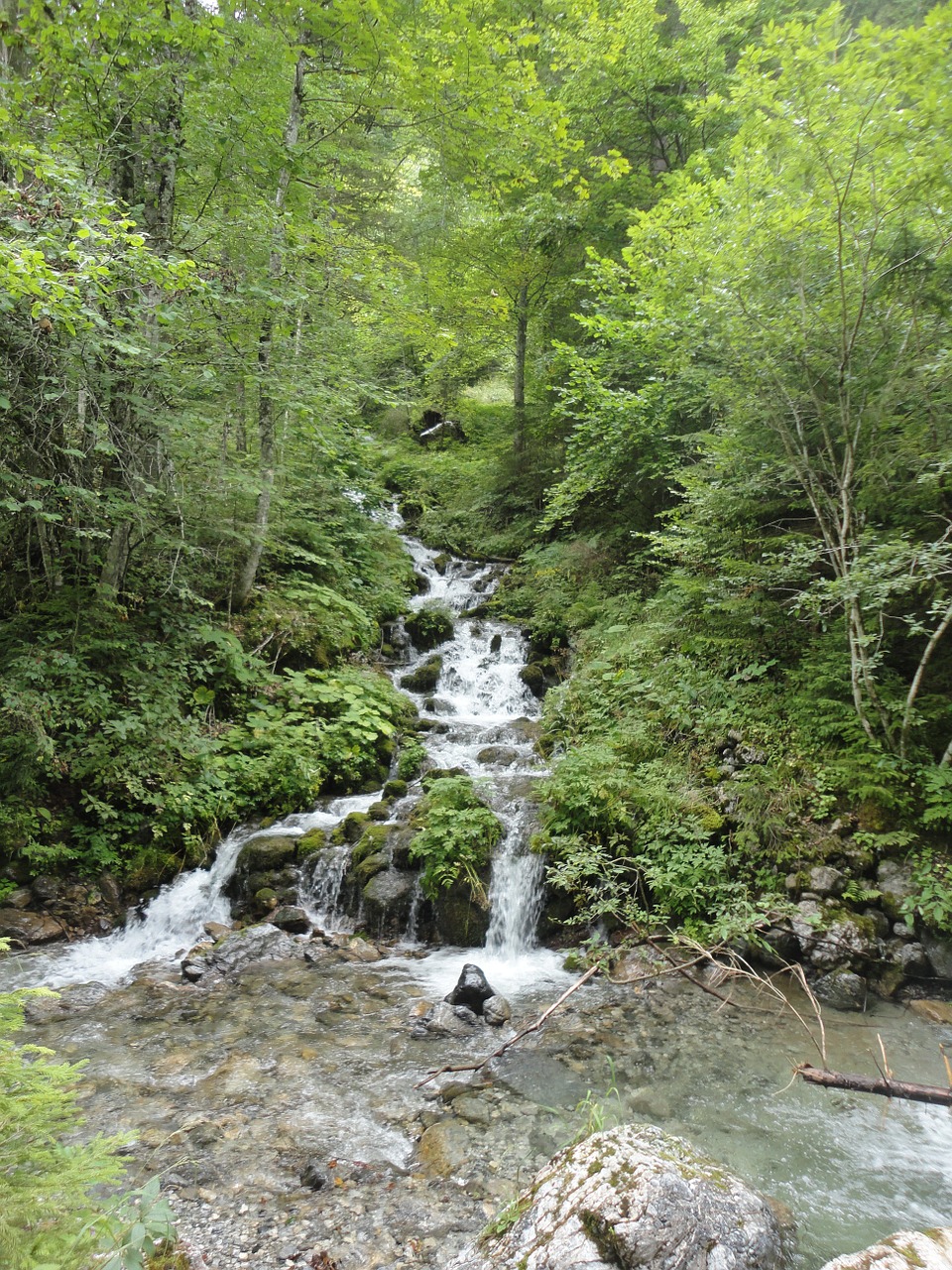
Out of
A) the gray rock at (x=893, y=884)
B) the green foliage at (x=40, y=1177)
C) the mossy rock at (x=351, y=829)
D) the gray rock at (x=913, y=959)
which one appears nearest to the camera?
the green foliage at (x=40, y=1177)

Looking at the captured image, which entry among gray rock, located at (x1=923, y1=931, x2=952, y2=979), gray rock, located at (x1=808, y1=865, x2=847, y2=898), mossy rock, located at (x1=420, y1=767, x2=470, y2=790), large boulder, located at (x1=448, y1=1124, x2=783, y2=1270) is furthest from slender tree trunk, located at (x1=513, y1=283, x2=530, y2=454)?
large boulder, located at (x1=448, y1=1124, x2=783, y2=1270)

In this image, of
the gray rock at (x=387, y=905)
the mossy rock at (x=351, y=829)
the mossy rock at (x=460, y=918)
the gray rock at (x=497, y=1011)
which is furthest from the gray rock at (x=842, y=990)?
the mossy rock at (x=351, y=829)

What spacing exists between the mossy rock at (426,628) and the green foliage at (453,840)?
A: 5513mm

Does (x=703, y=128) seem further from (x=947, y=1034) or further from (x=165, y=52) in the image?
(x=947, y=1034)

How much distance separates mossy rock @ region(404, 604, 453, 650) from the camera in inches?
502

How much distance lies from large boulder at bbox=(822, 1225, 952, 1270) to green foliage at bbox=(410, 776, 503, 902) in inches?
176

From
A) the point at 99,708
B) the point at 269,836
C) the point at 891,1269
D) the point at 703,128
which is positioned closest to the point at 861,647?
the point at 891,1269

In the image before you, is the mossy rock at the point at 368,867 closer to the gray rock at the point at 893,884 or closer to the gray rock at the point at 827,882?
the gray rock at the point at 827,882

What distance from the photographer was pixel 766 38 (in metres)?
6.06

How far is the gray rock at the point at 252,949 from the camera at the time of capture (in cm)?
603

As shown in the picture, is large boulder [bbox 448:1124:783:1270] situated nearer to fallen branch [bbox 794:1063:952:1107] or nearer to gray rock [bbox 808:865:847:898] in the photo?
fallen branch [bbox 794:1063:952:1107]

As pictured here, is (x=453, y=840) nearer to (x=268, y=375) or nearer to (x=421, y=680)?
(x=421, y=680)

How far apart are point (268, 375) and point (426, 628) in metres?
6.38

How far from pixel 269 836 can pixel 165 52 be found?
878 cm
